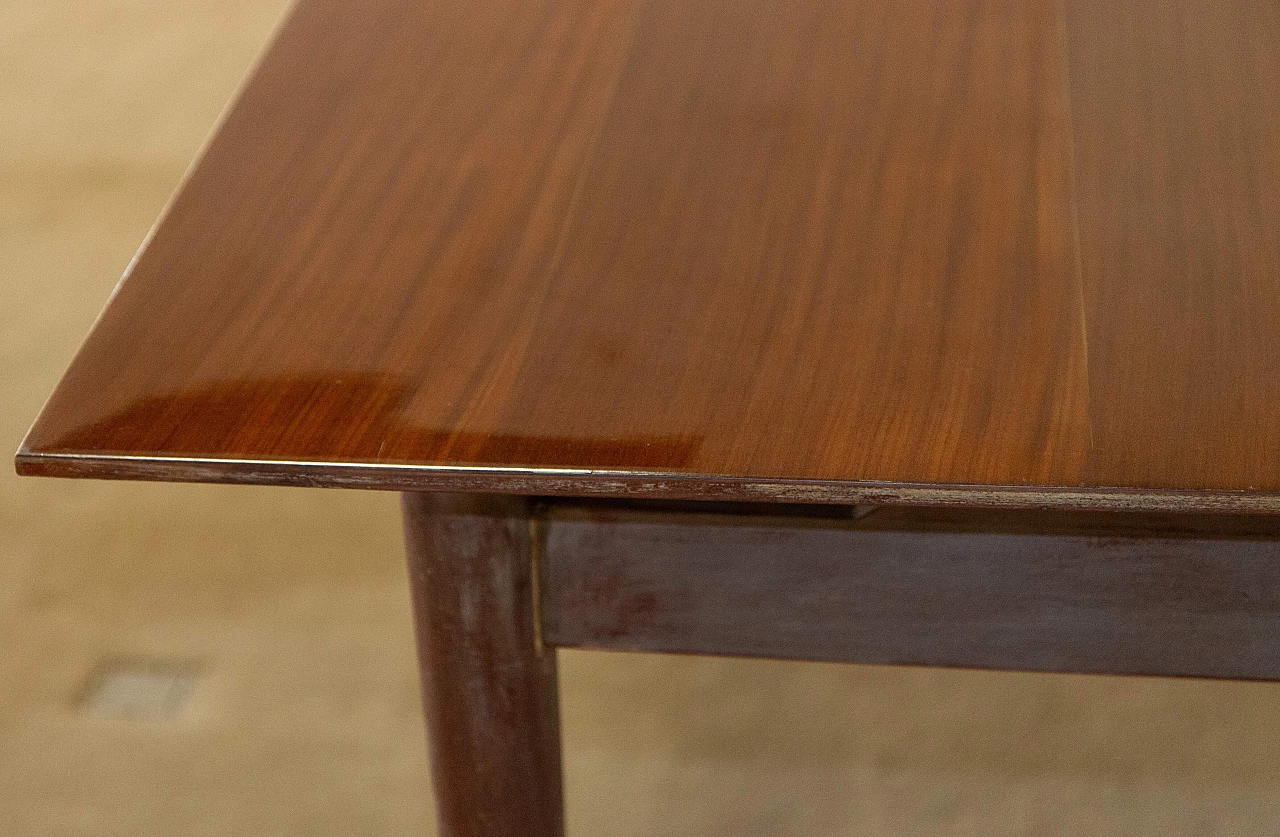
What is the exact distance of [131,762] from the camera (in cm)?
137

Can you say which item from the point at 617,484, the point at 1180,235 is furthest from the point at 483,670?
the point at 1180,235

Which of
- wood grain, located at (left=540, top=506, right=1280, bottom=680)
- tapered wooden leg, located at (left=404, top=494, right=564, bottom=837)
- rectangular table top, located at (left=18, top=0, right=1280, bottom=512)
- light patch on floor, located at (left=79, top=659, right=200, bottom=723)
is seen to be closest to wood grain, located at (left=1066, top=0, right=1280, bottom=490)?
rectangular table top, located at (left=18, top=0, right=1280, bottom=512)

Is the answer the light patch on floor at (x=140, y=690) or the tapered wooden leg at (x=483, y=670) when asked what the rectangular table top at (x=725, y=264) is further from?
the light patch on floor at (x=140, y=690)

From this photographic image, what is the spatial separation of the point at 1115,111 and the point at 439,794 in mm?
618

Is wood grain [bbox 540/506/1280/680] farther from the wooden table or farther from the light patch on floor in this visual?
the light patch on floor

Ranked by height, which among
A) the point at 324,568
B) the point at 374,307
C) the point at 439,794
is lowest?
the point at 439,794

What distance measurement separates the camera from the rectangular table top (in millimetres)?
661

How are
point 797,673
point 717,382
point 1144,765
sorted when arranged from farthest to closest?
1. point 797,673
2. point 1144,765
3. point 717,382

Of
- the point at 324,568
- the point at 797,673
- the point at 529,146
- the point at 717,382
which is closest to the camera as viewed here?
the point at 717,382

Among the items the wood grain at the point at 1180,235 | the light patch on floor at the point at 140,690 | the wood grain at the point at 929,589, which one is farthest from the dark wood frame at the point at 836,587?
the light patch on floor at the point at 140,690

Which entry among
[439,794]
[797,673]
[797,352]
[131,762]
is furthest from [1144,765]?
[131,762]

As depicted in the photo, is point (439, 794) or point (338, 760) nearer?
point (439, 794)

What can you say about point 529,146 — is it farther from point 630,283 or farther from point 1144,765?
point 1144,765

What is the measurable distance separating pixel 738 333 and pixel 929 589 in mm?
253
